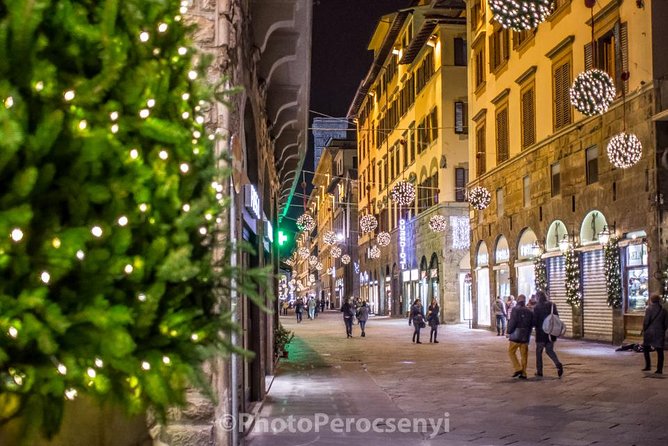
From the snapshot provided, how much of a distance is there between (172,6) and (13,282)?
4.47ft

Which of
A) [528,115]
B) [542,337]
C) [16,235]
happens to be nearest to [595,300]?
[528,115]

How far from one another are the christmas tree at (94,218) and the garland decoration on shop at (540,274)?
89.7ft

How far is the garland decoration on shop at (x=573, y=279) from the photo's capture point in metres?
26.8

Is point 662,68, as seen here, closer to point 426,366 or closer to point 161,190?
point 426,366

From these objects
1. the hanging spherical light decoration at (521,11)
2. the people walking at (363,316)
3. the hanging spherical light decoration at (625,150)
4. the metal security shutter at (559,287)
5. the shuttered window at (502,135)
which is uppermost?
the shuttered window at (502,135)

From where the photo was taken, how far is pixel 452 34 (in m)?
43.4

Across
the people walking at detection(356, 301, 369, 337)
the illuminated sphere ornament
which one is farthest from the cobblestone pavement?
the people walking at detection(356, 301, 369, 337)

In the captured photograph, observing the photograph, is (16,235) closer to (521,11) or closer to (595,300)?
(521,11)

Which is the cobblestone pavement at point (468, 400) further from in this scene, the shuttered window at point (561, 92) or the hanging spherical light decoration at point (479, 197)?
the hanging spherical light decoration at point (479, 197)

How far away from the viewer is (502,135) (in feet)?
113

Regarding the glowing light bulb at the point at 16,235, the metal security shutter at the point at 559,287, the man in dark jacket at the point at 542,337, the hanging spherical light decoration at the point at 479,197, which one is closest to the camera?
the glowing light bulb at the point at 16,235

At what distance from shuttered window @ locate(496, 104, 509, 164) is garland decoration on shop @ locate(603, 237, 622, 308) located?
10.2 m

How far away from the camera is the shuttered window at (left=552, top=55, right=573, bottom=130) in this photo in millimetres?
27391

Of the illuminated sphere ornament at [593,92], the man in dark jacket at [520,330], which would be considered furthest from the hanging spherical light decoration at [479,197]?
the man in dark jacket at [520,330]
